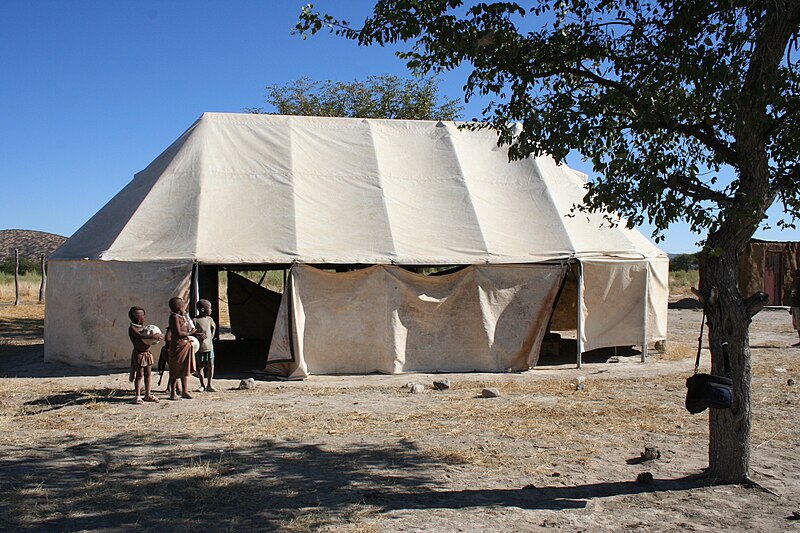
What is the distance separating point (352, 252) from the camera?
11.9 m

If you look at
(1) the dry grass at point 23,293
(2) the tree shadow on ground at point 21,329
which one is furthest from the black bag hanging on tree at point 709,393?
(1) the dry grass at point 23,293

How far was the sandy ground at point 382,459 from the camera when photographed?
5316 millimetres

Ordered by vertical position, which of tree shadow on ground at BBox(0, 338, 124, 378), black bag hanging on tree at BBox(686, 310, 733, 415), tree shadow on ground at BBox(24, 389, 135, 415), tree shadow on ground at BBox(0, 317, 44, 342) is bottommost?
tree shadow on ground at BBox(24, 389, 135, 415)

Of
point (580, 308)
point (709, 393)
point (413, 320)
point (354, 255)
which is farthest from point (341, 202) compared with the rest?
point (709, 393)

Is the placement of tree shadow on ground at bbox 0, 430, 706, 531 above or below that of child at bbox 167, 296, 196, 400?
below

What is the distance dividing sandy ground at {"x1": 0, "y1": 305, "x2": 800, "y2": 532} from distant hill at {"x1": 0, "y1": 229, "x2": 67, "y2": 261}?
61.3 meters

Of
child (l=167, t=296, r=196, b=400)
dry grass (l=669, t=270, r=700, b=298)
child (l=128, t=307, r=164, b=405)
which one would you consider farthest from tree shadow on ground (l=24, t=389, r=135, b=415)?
dry grass (l=669, t=270, r=700, b=298)

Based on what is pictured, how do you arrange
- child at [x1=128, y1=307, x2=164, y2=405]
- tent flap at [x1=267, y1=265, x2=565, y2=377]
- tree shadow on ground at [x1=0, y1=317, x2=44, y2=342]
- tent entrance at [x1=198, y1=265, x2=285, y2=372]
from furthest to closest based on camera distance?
tree shadow on ground at [x1=0, y1=317, x2=44, y2=342] < tent entrance at [x1=198, y1=265, x2=285, y2=372] < tent flap at [x1=267, y1=265, x2=565, y2=377] < child at [x1=128, y1=307, x2=164, y2=405]

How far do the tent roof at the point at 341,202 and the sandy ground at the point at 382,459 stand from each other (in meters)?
2.19

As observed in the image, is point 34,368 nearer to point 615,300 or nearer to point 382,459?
point 382,459

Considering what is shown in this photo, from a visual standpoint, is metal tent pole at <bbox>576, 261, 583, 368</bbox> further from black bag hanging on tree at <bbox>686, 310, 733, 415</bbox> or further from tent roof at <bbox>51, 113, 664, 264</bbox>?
black bag hanging on tree at <bbox>686, 310, 733, 415</bbox>

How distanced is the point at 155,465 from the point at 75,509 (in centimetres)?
121

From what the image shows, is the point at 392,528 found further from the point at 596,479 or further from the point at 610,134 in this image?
the point at 610,134

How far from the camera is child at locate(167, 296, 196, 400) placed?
9.42 metres
